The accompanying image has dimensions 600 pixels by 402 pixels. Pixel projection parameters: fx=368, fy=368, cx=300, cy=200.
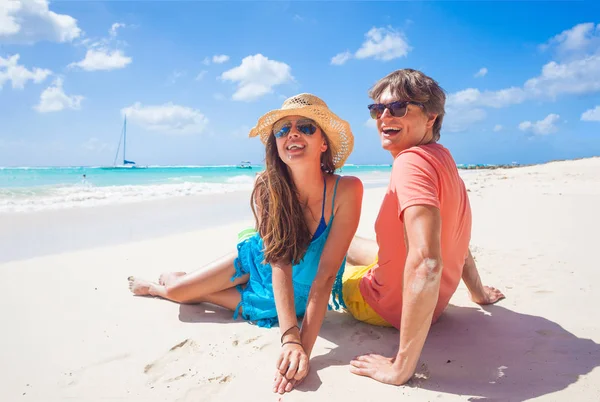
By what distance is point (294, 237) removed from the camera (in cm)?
264

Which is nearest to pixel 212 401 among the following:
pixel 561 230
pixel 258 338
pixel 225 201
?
pixel 258 338

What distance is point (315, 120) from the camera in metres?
2.75

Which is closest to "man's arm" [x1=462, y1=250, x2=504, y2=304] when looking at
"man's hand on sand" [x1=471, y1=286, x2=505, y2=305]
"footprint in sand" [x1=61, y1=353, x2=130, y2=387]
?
Answer: "man's hand on sand" [x1=471, y1=286, x2=505, y2=305]

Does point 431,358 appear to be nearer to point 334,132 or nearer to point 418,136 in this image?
point 418,136

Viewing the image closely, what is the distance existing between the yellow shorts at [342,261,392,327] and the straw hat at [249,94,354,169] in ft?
2.98

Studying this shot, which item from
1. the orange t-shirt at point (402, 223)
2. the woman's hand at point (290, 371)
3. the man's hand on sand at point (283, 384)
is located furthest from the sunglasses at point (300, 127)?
the man's hand on sand at point (283, 384)

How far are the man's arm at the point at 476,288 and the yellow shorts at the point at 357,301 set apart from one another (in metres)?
0.81

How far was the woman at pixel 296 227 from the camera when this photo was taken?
2.50 meters

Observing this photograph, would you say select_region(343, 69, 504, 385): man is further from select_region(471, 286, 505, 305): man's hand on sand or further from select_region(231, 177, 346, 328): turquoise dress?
select_region(471, 286, 505, 305): man's hand on sand

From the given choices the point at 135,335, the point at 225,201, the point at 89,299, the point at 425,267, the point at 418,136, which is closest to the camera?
the point at 425,267

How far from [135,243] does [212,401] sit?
420 centimetres

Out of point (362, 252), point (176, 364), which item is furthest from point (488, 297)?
point (176, 364)

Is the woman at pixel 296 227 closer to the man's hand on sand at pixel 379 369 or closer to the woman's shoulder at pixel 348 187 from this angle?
the woman's shoulder at pixel 348 187

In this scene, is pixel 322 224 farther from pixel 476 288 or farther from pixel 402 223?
pixel 476 288
